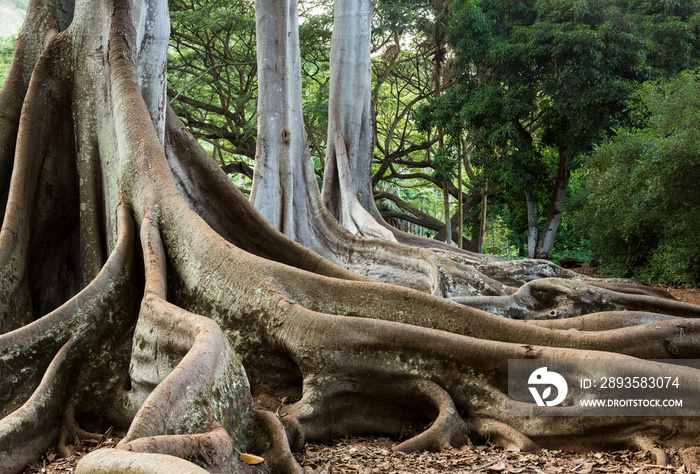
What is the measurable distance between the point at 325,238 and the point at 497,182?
923 centimetres

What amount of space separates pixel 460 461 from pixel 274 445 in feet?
2.90

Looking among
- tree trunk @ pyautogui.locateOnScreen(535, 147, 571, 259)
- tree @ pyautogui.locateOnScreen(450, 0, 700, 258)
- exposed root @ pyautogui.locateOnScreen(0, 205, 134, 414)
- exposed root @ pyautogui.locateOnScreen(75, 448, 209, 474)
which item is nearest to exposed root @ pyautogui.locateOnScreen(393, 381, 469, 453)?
exposed root @ pyautogui.locateOnScreen(75, 448, 209, 474)

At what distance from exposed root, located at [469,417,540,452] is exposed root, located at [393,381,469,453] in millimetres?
75

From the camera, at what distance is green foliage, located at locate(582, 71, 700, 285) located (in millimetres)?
9555

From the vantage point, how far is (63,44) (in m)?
5.07

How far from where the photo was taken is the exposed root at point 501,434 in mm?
2924

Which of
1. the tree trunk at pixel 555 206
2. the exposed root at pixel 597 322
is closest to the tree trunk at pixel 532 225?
the tree trunk at pixel 555 206

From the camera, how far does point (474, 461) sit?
107 inches

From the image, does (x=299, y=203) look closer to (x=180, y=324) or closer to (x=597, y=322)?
(x=597, y=322)

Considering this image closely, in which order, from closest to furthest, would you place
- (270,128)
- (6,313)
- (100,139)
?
1. (6,313)
2. (100,139)
3. (270,128)

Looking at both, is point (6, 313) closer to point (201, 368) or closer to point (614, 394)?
point (201, 368)

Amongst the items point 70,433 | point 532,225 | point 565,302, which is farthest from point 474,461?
point 532,225

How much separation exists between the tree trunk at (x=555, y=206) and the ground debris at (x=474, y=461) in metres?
14.4

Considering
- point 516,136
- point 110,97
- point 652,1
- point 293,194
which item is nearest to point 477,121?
point 516,136
